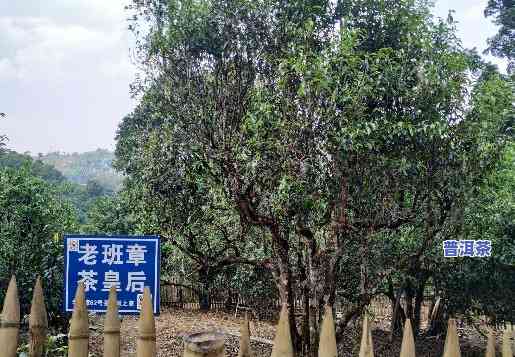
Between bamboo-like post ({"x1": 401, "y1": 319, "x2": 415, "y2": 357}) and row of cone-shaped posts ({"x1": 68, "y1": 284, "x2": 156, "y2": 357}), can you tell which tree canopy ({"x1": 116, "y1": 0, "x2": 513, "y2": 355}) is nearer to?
row of cone-shaped posts ({"x1": 68, "y1": 284, "x2": 156, "y2": 357})

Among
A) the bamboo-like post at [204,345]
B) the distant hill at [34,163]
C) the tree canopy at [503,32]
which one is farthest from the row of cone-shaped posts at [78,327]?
the distant hill at [34,163]

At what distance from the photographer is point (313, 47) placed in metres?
7.85

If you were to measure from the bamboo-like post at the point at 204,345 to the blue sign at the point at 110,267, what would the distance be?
2.43 meters

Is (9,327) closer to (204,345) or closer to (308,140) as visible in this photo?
(204,345)

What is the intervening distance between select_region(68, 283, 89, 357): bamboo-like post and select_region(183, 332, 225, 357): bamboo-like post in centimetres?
71

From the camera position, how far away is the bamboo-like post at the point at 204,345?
2.33 meters

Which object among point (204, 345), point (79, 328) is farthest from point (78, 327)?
point (204, 345)

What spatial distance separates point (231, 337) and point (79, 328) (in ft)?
31.3

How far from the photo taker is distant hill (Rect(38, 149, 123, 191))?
126 metres

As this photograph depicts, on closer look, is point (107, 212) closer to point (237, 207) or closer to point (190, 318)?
point (190, 318)

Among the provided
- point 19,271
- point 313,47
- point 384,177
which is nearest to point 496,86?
point 384,177

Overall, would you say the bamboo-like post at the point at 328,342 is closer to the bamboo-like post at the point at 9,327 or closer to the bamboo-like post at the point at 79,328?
the bamboo-like post at the point at 79,328

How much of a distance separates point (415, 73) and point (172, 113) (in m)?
3.71

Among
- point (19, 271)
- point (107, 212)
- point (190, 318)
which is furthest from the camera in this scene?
point (107, 212)
